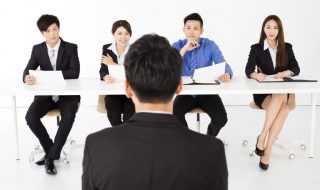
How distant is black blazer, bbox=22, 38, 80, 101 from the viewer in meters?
3.62

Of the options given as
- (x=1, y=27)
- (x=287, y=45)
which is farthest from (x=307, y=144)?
(x=1, y=27)

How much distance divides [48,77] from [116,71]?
534 millimetres

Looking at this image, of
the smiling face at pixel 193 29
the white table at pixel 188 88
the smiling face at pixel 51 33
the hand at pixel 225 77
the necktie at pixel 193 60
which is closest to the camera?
the white table at pixel 188 88

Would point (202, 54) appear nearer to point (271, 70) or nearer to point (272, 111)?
point (271, 70)

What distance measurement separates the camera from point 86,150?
4.00ft

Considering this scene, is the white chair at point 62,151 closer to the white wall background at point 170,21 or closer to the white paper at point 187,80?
the white paper at point 187,80

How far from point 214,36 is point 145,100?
4359 mm

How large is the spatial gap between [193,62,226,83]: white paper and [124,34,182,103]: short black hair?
2054 millimetres

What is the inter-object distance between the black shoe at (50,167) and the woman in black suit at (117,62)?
0.56m

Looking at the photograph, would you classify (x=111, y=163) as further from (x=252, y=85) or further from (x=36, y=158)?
(x=36, y=158)

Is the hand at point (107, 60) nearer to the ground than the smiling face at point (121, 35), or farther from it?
nearer to the ground

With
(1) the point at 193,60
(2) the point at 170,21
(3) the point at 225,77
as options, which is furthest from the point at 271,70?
(2) the point at 170,21

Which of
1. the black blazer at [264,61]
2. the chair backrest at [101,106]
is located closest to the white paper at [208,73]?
the black blazer at [264,61]

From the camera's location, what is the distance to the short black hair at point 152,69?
119 centimetres
